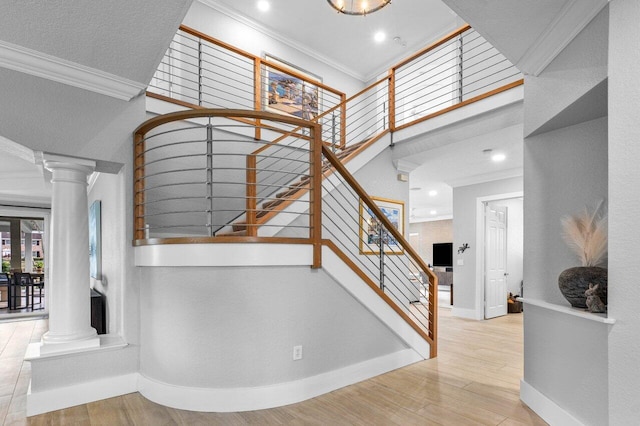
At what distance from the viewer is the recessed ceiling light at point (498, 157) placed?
5.25m

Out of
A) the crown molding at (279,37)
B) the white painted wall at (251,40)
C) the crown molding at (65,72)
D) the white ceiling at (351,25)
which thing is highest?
the white ceiling at (351,25)

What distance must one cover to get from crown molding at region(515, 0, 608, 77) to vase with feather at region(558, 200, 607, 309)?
1032mm

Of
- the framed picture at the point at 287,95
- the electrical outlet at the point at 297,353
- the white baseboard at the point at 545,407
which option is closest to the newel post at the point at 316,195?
the electrical outlet at the point at 297,353

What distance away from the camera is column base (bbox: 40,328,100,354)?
284 centimetres

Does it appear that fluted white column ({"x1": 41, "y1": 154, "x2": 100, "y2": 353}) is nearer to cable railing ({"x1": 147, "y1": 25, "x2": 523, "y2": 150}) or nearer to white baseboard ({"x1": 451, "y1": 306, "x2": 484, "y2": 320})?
cable railing ({"x1": 147, "y1": 25, "x2": 523, "y2": 150})

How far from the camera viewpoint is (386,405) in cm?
282

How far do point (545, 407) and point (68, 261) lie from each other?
381cm

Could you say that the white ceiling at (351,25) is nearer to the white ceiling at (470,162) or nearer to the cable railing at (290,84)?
the cable railing at (290,84)

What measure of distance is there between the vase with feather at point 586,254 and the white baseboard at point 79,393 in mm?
Result: 3382

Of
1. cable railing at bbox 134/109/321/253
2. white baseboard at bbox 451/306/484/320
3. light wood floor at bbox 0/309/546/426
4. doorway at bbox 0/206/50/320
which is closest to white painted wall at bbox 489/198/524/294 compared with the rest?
white baseboard at bbox 451/306/484/320

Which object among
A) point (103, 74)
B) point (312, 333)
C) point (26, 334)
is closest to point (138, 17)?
point (103, 74)

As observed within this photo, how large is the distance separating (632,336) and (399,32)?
661cm

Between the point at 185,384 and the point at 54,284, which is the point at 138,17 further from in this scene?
the point at 185,384

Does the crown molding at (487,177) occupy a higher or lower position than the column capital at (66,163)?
higher
